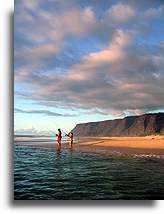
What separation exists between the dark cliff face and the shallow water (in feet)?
1.07

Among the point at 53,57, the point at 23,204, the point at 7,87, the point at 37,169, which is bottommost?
the point at 23,204

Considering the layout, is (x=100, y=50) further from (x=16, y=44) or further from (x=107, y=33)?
(x=16, y=44)

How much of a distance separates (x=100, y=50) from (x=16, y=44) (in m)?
0.86

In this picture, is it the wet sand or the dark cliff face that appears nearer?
the dark cliff face

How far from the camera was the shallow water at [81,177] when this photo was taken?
2.86 metres

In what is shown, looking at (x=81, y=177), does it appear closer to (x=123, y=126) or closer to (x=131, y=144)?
(x=123, y=126)

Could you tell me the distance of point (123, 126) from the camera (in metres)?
3.27

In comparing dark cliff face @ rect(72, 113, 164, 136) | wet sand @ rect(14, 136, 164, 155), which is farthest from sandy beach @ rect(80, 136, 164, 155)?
dark cliff face @ rect(72, 113, 164, 136)

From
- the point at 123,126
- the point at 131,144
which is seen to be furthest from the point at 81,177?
the point at 131,144

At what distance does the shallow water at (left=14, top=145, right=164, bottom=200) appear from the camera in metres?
2.86

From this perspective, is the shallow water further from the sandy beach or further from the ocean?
the sandy beach

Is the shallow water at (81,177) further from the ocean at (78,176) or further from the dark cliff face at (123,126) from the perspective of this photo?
the dark cliff face at (123,126)

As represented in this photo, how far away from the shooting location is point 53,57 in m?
3.12

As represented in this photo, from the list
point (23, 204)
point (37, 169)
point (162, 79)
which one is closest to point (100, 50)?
point (162, 79)
